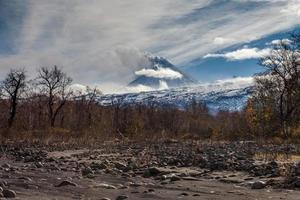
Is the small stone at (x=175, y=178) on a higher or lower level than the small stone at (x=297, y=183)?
lower

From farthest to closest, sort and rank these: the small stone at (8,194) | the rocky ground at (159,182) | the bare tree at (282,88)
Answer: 1. the bare tree at (282,88)
2. the rocky ground at (159,182)
3. the small stone at (8,194)

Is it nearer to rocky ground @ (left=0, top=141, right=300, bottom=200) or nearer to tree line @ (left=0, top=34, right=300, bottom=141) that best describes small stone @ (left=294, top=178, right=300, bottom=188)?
rocky ground @ (left=0, top=141, right=300, bottom=200)

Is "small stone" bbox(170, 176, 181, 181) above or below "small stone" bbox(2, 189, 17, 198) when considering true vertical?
below

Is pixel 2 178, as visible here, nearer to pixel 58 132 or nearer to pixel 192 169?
pixel 192 169

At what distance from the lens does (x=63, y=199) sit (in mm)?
10523

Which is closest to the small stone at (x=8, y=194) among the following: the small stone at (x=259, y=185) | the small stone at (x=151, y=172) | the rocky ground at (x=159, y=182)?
the rocky ground at (x=159, y=182)

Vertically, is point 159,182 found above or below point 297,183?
below

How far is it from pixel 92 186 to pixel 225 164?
6364mm

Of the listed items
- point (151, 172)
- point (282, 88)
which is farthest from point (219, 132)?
point (151, 172)

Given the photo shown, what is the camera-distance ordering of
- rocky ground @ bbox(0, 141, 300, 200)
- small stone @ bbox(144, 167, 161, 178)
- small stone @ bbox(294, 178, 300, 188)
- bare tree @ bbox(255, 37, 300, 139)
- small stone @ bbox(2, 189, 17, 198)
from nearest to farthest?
small stone @ bbox(2, 189, 17, 198) < rocky ground @ bbox(0, 141, 300, 200) < small stone @ bbox(294, 178, 300, 188) < small stone @ bbox(144, 167, 161, 178) < bare tree @ bbox(255, 37, 300, 139)

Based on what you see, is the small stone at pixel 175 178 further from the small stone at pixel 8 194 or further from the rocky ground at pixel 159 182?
the small stone at pixel 8 194

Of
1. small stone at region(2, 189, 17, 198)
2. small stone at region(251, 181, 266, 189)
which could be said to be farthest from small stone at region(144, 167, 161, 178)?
small stone at region(2, 189, 17, 198)

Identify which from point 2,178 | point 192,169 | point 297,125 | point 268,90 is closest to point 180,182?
point 192,169

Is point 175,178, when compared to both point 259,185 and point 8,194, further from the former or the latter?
point 8,194
